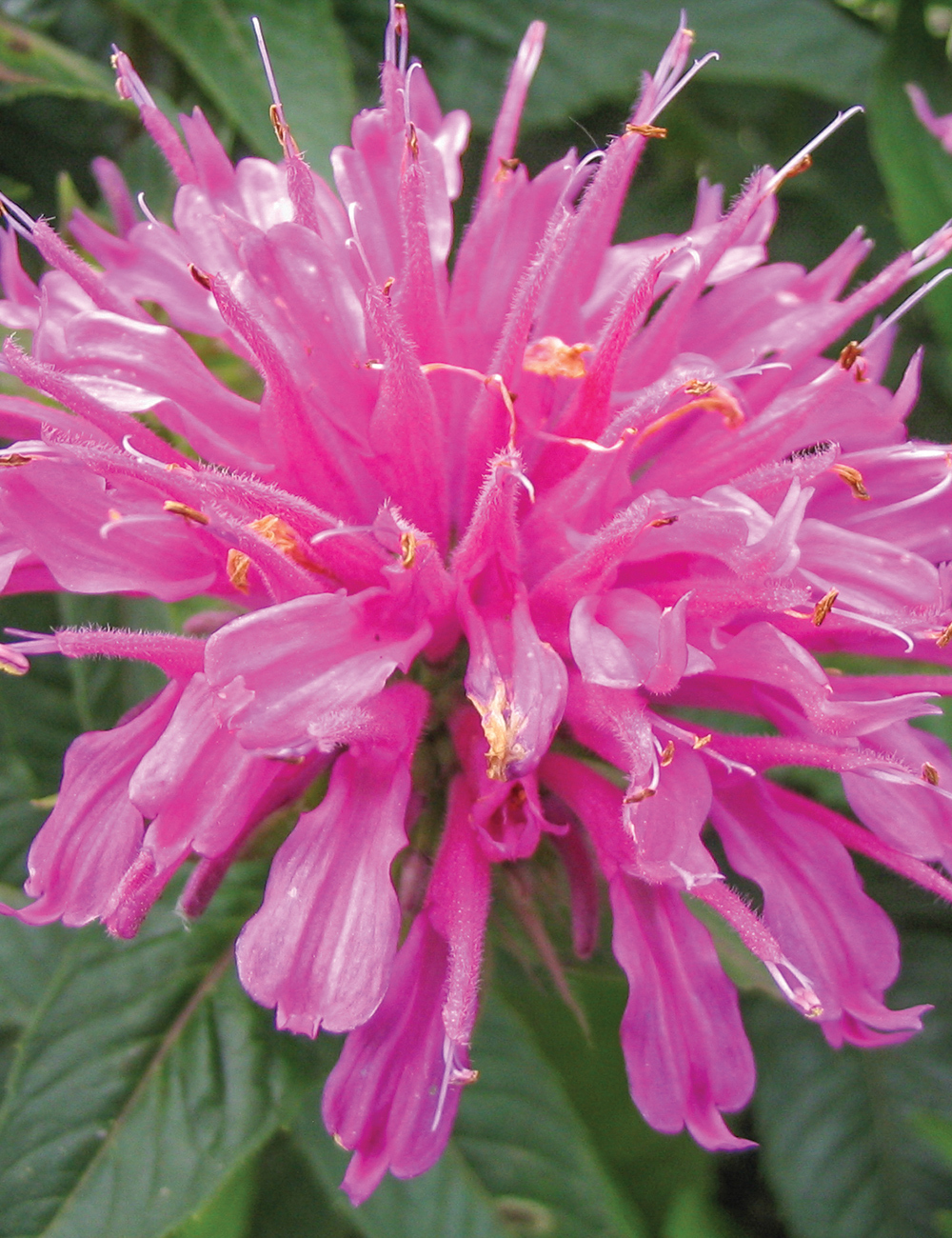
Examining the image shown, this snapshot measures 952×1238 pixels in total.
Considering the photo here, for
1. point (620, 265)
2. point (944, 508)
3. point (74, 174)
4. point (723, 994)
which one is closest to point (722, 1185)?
point (723, 994)

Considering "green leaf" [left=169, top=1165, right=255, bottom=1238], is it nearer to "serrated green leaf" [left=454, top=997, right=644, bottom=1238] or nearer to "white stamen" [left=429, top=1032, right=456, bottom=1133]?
"serrated green leaf" [left=454, top=997, right=644, bottom=1238]

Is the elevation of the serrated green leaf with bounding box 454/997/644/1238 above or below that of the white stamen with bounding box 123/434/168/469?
below

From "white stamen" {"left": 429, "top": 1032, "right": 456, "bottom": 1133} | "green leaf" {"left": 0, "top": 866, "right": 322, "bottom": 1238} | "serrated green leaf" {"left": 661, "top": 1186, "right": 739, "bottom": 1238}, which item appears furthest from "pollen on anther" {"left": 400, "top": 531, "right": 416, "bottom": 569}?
"serrated green leaf" {"left": 661, "top": 1186, "right": 739, "bottom": 1238}

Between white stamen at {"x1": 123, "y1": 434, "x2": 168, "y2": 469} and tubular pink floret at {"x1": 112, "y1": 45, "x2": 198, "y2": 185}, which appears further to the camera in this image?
tubular pink floret at {"x1": 112, "y1": 45, "x2": 198, "y2": 185}

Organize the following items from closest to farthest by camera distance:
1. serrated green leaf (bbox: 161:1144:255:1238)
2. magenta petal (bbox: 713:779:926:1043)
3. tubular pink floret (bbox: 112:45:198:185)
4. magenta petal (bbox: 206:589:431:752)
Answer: magenta petal (bbox: 206:589:431:752) → magenta petal (bbox: 713:779:926:1043) → tubular pink floret (bbox: 112:45:198:185) → serrated green leaf (bbox: 161:1144:255:1238)

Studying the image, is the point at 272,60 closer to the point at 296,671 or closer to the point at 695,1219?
the point at 296,671

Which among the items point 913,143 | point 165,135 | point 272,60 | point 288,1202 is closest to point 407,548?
point 165,135

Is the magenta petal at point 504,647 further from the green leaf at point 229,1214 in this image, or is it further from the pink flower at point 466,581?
the green leaf at point 229,1214
